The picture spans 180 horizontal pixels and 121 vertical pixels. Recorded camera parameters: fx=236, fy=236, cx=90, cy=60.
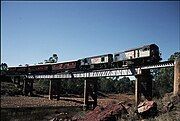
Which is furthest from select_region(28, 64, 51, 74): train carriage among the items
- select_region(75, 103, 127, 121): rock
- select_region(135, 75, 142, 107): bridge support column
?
select_region(75, 103, 127, 121): rock

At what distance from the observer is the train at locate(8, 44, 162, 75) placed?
3150 centimetres

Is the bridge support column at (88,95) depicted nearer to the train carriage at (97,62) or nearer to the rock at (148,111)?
the train carriage at (97,62)

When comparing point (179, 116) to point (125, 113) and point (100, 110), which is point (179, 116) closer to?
point (125, 113)

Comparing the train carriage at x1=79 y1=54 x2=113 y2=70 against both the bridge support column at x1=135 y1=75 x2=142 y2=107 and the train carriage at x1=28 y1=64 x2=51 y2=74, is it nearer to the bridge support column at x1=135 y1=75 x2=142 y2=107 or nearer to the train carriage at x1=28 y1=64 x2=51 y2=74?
the bridge support column at x1=135 y1=75 x2=142 y2=107

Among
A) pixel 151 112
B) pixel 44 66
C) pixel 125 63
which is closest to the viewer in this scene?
pixel 151 112

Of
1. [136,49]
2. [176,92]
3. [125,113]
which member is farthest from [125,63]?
[125,113]

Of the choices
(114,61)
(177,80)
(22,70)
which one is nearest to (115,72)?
(114,61)

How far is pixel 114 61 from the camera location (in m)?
38.0

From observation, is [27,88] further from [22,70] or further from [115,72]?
[115,72]

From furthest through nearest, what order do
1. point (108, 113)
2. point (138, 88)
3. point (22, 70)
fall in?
point (22, 70), point (138, 88), point (108, 113)

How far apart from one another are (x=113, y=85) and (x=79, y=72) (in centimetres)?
8159

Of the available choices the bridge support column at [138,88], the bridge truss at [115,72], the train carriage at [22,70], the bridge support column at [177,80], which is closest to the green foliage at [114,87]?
the train carriage at [22,70]

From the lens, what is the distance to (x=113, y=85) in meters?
124

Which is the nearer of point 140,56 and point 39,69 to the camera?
point 140,56
